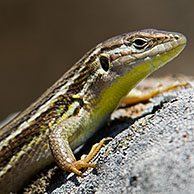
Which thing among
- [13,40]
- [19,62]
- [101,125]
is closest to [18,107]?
[19,62]

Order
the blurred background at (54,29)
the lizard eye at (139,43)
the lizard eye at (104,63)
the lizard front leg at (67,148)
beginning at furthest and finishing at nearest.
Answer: the blurred background at (54,29)
the lizard eye at (104,63)
the lizard eye at (139,43)
the lizard front leg at (67,148)

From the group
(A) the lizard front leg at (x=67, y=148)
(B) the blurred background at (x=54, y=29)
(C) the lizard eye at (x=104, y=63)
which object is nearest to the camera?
(A) the lizard front leg at (x=67, y=148)

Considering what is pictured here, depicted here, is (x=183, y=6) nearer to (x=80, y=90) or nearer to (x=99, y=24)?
(x=99, y=24)

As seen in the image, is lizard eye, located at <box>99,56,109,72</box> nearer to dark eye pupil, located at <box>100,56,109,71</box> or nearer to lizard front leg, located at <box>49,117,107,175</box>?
dark eye pupil, located at <box>100,56,109,71</box>

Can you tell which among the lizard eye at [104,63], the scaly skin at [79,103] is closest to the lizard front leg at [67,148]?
the scaly skin at [79,103]

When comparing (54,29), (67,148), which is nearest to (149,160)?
(67,148)

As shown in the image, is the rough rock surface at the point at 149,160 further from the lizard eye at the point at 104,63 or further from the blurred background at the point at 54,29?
the blurred background at the point at 54,29
